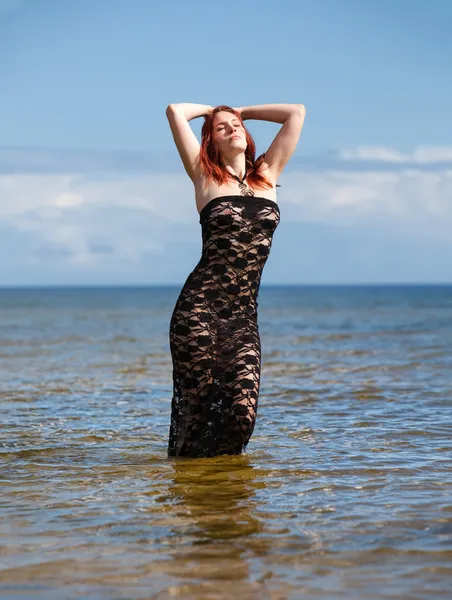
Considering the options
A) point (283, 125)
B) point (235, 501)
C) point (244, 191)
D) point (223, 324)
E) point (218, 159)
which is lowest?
point (235, 501)

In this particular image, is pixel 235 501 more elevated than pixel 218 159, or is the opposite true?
pixel 218 159

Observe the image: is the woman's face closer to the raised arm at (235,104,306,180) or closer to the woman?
the woman

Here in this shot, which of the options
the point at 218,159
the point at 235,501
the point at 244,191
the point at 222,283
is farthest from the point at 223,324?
the point at 235,501

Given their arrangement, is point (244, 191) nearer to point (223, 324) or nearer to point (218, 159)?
point (218, 159)

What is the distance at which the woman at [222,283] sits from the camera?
6.25 m

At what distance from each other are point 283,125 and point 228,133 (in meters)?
0.56

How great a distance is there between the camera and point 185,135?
6461mm

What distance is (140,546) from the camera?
182 inches

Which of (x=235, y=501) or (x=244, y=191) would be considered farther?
(x=244, y=191)

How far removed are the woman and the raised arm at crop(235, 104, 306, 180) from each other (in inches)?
0.6

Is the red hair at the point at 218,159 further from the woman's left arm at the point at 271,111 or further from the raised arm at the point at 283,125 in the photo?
the woman's left arm at the point at 271,111

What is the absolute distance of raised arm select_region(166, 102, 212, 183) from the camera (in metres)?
6.43

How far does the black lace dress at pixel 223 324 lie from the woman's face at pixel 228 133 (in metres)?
0.40

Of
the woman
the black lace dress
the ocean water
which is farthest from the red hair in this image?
the ocean water
